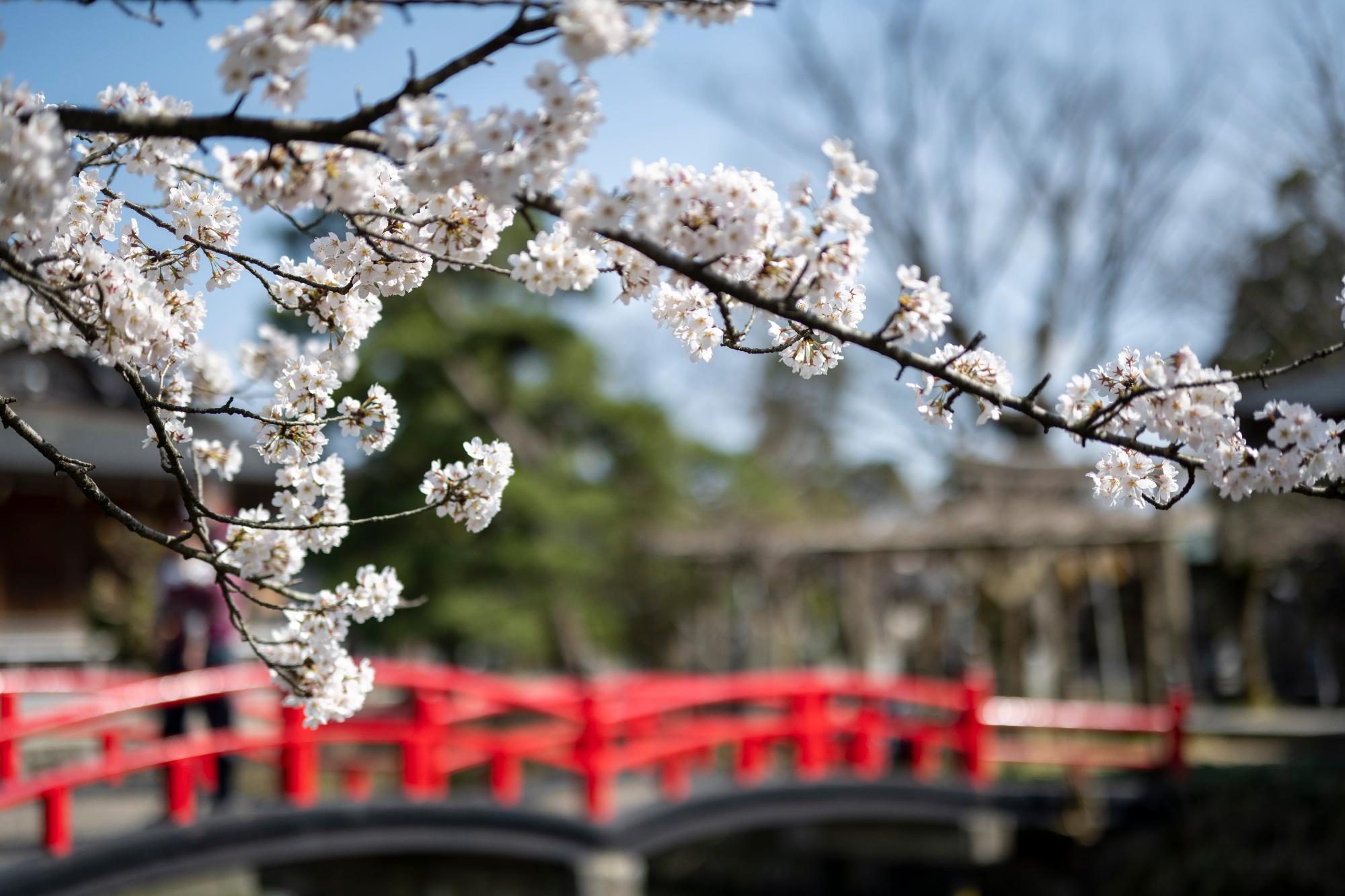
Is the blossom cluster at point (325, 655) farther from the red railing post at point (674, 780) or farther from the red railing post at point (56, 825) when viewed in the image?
the red railing post at point (674, 780)

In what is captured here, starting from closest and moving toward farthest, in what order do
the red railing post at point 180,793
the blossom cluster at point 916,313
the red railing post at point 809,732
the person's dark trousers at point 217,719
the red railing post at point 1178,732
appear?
the blossom cluster at point 916,313 → the red railing post at point 180,793 → the person's dark trousers at point 217,719 → the red railing post at point 809,732 → the red railing post at point 1178,732

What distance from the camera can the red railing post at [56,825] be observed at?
177 inches

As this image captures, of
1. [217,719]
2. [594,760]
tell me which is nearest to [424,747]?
[594,760]

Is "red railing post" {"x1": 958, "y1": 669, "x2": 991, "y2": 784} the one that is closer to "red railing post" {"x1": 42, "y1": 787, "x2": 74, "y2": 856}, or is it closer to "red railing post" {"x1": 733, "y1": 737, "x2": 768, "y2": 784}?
"red railing post" {"x1": 733, "y1": 737, "x2": 768, "y2": 784}

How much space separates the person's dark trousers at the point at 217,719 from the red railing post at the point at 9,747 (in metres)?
0.64

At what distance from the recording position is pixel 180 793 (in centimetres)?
490

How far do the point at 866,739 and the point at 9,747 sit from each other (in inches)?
193

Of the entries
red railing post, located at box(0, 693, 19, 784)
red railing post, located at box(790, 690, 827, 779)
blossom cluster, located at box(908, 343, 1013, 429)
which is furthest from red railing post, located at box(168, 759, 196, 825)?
blossom cluster, located at box(908, 343, 1013, 429)

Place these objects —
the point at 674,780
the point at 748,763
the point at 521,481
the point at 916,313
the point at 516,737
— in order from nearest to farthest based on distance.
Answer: the point at 916,313, the point at 674,780, the point at 748,763, the point at 516,737, the point at 521,481

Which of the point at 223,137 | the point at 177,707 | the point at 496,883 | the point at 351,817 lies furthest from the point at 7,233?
the point at 496,883

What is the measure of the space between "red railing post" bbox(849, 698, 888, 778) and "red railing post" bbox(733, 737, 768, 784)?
0.70 m

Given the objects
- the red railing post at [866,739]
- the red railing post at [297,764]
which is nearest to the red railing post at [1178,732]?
the red railing post at [866,739]

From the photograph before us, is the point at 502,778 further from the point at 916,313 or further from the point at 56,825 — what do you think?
the point at 916,313

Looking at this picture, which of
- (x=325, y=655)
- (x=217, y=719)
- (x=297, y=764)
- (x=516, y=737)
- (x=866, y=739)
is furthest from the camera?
(x=866, y=739)
